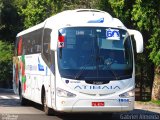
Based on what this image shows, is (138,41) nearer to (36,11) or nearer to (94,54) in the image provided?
(94,54)

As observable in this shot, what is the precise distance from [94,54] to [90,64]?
0.35 m

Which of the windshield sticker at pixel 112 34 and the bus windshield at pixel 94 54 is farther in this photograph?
the windshield sticker at pixel 112 34

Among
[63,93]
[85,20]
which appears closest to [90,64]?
[63,93]

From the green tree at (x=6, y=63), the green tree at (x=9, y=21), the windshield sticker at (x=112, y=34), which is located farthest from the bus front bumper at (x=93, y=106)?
the green tree at (x=9, y=21)

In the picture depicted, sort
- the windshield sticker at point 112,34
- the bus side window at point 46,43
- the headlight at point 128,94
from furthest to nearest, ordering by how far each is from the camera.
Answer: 1. the bus side window at point 46,43
2. the windshield sticker at point 112,34
3. the headlight at point 128,94

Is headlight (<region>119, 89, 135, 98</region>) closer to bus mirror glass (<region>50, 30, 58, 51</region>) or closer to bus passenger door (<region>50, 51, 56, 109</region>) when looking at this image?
bus passenger door (<region>50, 51, 56, 109</region>)

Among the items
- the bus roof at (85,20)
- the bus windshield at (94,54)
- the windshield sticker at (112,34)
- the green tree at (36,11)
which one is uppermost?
the green tree at (36,11)

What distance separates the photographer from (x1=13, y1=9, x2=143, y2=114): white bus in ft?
51.9

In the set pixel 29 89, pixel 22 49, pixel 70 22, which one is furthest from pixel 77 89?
pixel 22 49

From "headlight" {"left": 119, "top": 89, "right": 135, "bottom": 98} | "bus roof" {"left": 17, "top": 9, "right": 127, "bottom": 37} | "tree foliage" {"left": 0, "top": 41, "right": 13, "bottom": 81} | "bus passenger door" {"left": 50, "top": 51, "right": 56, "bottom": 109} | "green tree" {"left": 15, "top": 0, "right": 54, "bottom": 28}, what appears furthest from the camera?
"tree foliage" {"left": 0, "top": 41, "right": 13, "bottom": 81}

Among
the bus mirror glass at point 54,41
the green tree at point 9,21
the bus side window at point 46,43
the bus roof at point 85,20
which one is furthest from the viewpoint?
the green tree at point 9,21

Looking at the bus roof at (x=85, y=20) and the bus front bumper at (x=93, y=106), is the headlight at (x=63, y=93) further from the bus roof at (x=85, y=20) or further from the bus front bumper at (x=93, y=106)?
the bus roof at (x=85, y=20)

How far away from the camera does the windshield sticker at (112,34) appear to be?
1644 centimetres

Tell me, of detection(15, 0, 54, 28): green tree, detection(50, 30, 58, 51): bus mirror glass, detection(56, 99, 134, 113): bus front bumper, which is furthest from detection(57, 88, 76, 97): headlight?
detection(15, 0, 54, 28): green tree
